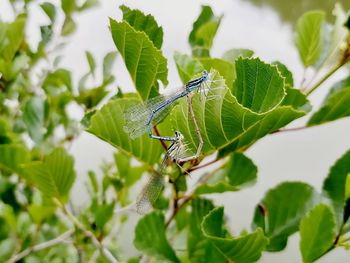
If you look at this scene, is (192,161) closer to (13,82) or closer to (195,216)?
(195,216)

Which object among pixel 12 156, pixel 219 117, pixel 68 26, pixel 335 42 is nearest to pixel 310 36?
pixel 335 42

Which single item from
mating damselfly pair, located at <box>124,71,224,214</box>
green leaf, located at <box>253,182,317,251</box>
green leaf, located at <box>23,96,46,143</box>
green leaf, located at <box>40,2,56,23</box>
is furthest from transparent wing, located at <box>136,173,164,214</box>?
green leaf, located at <box>40,2,56,23</box>

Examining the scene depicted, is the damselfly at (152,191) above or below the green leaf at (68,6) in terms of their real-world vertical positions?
below

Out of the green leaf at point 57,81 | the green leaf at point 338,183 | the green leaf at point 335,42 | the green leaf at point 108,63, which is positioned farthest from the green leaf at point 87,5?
the green leaf at point 338,183

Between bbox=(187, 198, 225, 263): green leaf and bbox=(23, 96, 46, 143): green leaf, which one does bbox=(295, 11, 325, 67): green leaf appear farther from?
bbox=(23, 96, 46, 143): green leaf

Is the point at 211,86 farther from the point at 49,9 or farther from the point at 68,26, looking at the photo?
the point at 68,26

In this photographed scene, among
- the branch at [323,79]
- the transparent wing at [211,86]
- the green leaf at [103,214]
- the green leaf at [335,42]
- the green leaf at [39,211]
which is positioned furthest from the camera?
the green leaf at [39,211]

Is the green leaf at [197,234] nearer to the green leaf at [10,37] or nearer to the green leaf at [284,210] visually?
the green leaf at [284,210]
